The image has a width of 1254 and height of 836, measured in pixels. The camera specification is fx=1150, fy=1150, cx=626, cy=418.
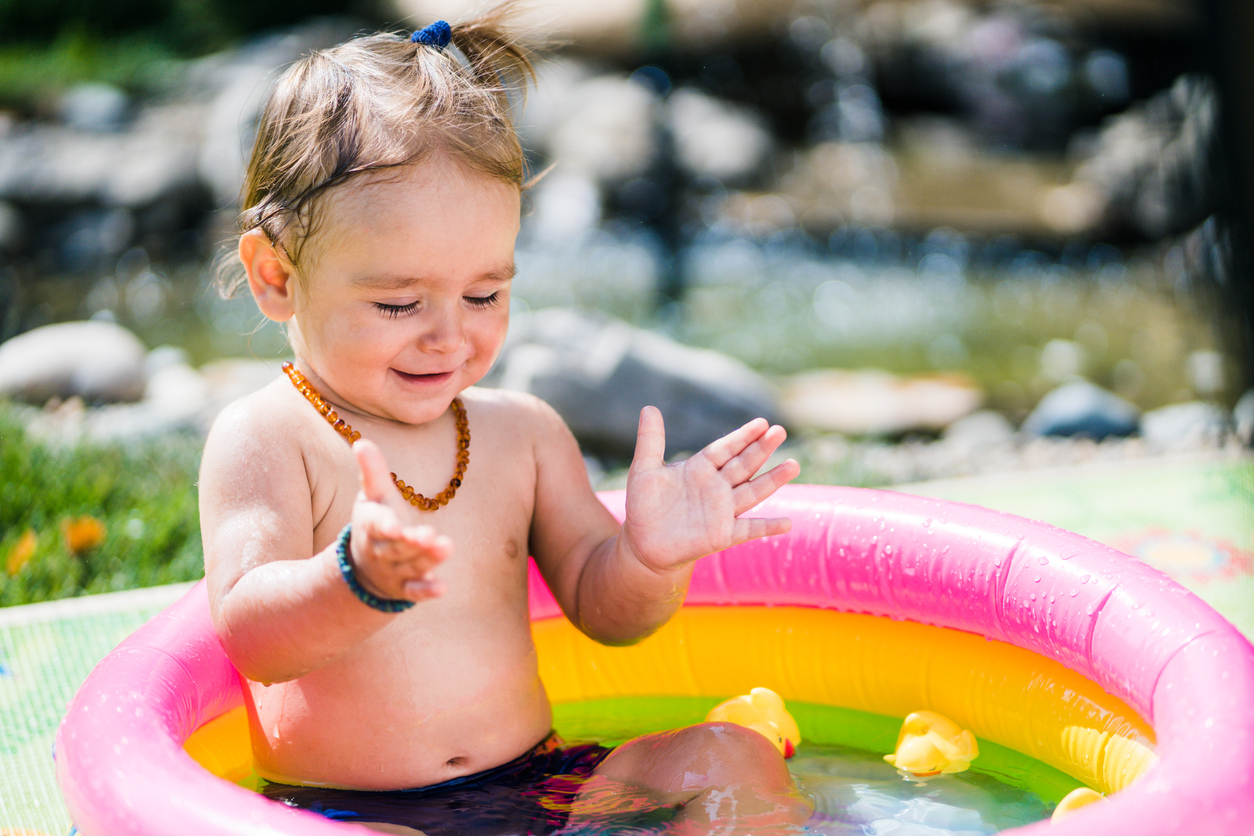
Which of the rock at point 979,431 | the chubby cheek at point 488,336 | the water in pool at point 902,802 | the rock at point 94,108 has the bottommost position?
the rock at point 979,431

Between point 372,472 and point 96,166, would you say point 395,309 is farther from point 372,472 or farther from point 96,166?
point 96,166

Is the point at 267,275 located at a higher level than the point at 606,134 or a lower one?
lower

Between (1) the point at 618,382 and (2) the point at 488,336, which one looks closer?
(2) the point at 488,336

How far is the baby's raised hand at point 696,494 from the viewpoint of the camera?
5.66ft

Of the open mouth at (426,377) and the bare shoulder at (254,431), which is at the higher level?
the open mouth at (426,377)

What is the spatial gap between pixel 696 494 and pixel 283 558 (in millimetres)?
608

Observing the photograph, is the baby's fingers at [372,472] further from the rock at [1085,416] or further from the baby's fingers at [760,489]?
the rock at [1085,416]

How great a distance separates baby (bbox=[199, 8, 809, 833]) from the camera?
1.64 metres

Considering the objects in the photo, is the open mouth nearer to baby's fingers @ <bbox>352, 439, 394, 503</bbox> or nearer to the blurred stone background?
baby's fingers @ <bbox>352, 439, 394, 503</bbox>

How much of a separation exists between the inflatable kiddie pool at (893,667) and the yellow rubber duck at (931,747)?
0.07 m

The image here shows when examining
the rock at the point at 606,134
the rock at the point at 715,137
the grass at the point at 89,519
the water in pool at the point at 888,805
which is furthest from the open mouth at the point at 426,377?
the rock at the point at 715,137

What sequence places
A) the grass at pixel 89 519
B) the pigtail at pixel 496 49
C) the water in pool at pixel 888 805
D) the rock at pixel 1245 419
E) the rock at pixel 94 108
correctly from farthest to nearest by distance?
the rock at pixel 94 108 → the rock at pixel 1245 419 → the grass at pixel 89 519 → the pigtail at pixel 496 49 → the water in pool at pixel 888 805

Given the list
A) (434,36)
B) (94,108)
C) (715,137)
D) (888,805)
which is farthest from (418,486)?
(94,108)

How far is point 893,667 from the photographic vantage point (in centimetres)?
223
